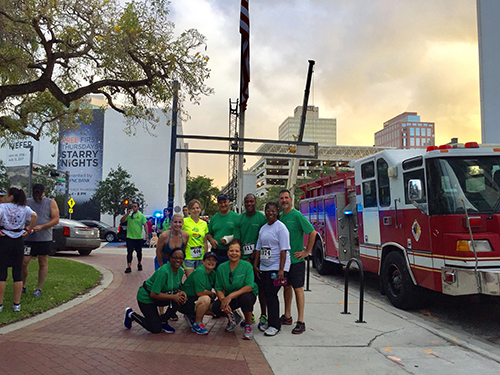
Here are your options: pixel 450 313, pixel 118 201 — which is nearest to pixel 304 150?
pixel 450 313

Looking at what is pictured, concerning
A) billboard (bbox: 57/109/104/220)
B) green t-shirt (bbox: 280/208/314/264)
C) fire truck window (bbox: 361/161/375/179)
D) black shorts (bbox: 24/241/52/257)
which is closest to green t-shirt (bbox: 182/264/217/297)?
green t-shirt (bbox: 280/208/314/264)

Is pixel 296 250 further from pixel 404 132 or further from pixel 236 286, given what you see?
pixel 404 132

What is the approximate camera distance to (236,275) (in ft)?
17.7

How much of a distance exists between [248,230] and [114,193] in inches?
1720

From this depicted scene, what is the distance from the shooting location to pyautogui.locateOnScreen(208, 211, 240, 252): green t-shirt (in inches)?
244

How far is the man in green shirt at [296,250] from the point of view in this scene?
5.73 m

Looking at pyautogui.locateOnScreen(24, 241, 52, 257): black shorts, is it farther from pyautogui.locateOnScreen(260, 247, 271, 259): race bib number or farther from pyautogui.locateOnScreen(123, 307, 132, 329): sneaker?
pyautogui.locateOnScreen(260, 247, 271, 259): race bib number

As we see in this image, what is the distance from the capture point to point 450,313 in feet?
23.7

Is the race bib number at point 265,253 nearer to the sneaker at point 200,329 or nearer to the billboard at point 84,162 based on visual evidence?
the sneaker at point 200,329

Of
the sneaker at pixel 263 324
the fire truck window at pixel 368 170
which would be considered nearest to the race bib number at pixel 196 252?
the sneaker at pixel 263 324

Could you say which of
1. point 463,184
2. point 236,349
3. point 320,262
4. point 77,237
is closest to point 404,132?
point 320,262

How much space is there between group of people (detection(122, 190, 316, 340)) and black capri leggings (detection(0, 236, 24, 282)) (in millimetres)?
1815

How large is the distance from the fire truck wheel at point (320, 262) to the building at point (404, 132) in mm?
137344

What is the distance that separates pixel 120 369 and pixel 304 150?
43.7ft
